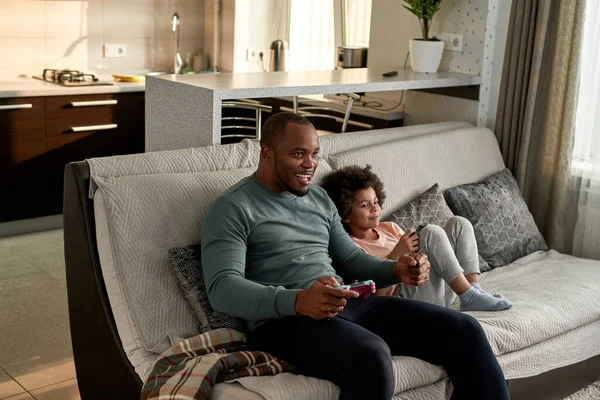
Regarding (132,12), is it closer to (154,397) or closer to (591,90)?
(591,90)

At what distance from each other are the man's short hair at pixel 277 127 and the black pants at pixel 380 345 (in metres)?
0.54

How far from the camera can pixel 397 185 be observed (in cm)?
328

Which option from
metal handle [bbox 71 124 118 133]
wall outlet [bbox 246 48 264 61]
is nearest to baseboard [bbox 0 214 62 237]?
metal handle [bbox 71 124 118 133]

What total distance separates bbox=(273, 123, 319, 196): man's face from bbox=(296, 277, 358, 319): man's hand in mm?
418

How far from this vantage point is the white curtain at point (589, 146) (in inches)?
141

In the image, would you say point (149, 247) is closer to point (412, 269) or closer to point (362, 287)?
point (362, 287)

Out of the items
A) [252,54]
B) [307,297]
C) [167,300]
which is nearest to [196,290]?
[167,300]

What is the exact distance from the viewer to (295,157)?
238cm

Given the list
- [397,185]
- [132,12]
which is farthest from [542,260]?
[132,12]

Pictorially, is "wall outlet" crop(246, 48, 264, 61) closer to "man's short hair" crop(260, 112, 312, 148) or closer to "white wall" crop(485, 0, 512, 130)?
"white wall" crop(485, 0, 512, 130)

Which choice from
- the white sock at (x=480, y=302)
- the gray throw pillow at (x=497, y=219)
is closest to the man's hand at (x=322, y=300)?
the white sock at (x=480, y=302)

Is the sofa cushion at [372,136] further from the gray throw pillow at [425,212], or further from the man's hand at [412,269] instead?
→ the man's hand at [412,269]

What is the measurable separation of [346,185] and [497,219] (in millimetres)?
915

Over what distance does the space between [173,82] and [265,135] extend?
78 cm
